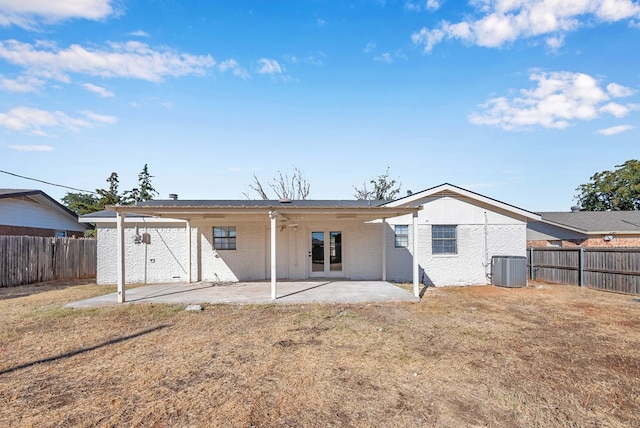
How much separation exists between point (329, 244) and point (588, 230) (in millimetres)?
13887

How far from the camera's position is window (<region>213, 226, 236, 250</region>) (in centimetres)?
1295

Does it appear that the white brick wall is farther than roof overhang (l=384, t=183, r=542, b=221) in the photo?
No

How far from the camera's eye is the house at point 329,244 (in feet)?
42.0

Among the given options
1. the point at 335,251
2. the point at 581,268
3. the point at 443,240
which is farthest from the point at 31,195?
the point at 581,268

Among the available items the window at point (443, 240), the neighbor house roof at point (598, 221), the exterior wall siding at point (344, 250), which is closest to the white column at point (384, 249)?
the exterior wall siding at point (344, 250)

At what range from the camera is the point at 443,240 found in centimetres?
1369

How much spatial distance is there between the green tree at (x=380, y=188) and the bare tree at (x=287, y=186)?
5983 millimetres

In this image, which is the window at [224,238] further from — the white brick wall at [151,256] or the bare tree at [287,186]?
the bare tree at [287,186]

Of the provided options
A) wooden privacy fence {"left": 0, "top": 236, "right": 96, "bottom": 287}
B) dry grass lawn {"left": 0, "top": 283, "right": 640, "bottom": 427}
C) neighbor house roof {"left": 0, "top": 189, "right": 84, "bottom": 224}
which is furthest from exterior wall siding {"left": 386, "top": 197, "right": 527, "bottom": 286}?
neighbor house roof {"left": 0, "top": 189, "right": 84, "bottom": 224}

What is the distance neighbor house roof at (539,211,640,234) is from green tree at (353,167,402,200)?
1816 centimetres

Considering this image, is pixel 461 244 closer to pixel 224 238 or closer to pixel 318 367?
pixel 224 238

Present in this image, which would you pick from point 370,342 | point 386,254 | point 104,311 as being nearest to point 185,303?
point 104,311

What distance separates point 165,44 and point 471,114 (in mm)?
12310

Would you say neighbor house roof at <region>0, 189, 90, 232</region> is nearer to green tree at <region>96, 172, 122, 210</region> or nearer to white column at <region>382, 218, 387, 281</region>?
green tree at <region>96, 172, 122, 210</region>
